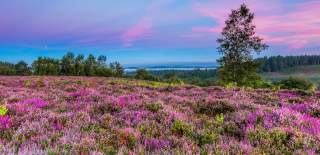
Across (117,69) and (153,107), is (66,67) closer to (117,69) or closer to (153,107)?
(117,69)

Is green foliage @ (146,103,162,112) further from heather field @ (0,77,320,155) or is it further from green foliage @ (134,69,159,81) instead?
green foliage @ (134,69,159,81)

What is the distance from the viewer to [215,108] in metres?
10.4

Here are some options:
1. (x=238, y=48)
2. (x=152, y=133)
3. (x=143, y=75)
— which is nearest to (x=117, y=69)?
(x=143, y=75)

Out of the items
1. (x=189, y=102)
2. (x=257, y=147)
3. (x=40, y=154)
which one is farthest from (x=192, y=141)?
(x=189, y=102)

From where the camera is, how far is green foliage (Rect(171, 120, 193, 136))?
22.7 ft

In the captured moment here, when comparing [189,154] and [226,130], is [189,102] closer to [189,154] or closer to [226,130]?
[226,130]

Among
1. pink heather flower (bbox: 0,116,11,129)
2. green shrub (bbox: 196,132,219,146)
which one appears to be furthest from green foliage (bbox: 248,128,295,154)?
pink heather flower (bbox: 0,116,11,129)

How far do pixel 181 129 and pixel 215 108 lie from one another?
3.58 m

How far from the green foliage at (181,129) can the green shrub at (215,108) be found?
2856 millimetres

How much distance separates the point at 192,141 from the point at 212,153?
86cm

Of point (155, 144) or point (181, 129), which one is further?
point (181, 129)

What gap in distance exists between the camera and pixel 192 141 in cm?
615

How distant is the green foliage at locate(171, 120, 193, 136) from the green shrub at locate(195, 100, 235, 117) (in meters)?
2.86

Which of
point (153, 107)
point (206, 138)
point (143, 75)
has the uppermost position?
point (153, 107)
